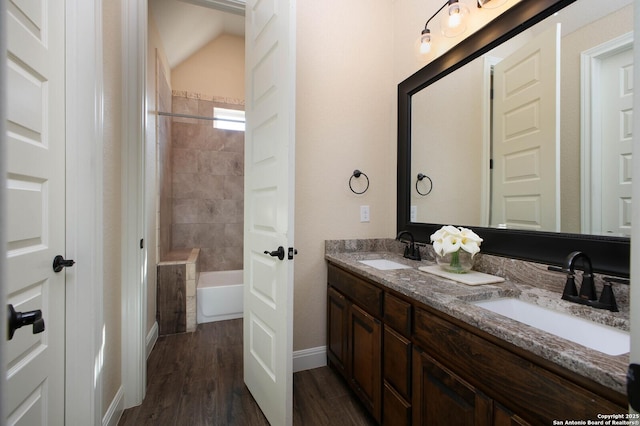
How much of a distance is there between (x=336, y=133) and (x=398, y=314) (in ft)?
4.41

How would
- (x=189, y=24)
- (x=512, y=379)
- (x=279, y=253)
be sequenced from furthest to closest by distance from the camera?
(x=189, y=24), (x=279, y=253), (x=512, y=379)

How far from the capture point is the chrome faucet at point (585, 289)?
0.84 meters

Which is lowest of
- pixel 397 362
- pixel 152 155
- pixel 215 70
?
pixel 397 362

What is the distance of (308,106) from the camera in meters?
1.92

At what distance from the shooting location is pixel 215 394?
1.64 m

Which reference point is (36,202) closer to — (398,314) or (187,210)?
(398,314)

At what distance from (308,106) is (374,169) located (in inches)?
27.0

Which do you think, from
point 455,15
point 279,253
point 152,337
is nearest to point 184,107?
point 152,337

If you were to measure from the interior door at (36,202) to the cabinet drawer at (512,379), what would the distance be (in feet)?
4.24

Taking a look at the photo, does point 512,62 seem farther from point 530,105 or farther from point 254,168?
point 254,168

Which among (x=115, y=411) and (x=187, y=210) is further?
(x=187, y=210)

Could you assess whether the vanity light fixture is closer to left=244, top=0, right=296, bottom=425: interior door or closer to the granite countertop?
left=244, top=0, right=296, bottom=425: interior door

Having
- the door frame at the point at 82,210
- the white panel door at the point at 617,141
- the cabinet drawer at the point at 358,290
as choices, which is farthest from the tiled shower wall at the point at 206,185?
the white panel door at the point at 617,141

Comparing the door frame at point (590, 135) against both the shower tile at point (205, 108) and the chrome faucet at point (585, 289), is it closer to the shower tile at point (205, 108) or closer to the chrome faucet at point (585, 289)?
the chrome faucet at point (585, 289)
